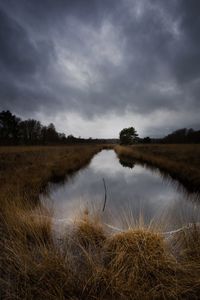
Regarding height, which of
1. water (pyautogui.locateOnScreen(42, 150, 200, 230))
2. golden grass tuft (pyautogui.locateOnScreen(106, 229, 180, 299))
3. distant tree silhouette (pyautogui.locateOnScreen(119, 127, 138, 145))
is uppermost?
distant tree silhouette (pyautogui.locateOnScreen(119, 127, 138, 145))

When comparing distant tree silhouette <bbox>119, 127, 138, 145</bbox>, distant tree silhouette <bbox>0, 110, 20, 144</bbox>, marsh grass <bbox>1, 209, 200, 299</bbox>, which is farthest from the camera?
distant tree silhouette <bbox>119, 127, 138, 145</bbox>

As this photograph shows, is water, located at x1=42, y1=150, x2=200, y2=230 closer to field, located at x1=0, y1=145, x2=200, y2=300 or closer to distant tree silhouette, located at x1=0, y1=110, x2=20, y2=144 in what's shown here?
field, located at x1=0, y1=145, x2=200, y2=300

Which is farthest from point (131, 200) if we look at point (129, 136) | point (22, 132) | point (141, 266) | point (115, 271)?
point (22, 132)

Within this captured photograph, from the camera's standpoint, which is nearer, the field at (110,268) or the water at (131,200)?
the field at (110,268)

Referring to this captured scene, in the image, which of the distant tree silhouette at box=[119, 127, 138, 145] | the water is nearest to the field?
the water

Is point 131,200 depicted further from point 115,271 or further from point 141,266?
point 115,271

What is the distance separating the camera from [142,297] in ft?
5.75

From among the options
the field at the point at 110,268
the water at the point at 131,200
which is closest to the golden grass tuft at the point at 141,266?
the field at the point at 110,268

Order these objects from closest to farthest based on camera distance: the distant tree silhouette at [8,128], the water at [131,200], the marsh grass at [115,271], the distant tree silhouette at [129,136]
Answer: the marsh grass at [115,271]
the water at [131,200]
the distant tree silhouette at [8,128]
the distant tree silhouette at [129,136]

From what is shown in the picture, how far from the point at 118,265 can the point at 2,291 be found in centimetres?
132

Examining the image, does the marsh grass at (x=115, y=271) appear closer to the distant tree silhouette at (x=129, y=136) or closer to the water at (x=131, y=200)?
the water at (x=131, y=200)

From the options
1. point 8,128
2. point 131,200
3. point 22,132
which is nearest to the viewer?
point 131,200

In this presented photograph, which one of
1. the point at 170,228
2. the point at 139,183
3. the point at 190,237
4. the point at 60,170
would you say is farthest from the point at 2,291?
the point at 60,170

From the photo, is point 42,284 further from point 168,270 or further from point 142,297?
point 168,270
